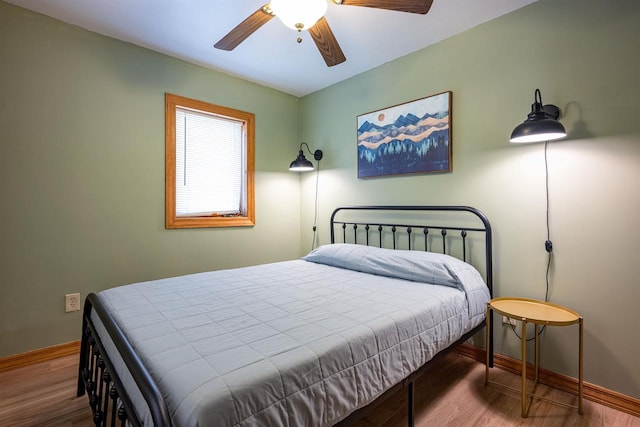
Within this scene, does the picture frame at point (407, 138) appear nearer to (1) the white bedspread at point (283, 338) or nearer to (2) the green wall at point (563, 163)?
(2) the green wall at point (563, 163)

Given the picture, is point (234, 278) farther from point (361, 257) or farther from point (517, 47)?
point (517, 47)

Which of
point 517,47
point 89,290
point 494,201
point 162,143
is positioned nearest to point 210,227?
point 162,143

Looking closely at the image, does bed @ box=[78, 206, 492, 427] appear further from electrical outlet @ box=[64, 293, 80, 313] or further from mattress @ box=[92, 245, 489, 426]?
electrical outlet @ box=[64, 293, 80, 313]

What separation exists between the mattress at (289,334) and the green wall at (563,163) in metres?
0.51

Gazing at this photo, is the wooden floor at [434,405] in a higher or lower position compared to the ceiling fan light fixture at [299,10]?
lower

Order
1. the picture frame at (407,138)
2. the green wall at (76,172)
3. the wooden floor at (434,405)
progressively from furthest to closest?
1. the picture frame at (407,138)
2. the green wall at (76,172)
3. the wooden floor at (434,405)

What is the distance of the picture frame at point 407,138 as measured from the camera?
8.03 ft

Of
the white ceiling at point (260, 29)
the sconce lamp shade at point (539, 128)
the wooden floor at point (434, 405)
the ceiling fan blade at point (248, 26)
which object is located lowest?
the wooden floor at point (434, 405)

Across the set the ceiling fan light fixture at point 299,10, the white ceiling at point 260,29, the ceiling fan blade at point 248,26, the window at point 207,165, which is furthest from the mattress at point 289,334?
the white ceiling at point 260,29

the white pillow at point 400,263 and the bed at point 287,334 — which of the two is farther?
the white pillow at point 400,263

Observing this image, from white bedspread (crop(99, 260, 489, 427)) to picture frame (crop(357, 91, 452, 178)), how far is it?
107 centimetres

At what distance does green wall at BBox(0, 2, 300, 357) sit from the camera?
Answer: 2105 millimetres

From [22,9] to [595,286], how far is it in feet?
13.7

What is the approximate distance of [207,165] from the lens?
307 cm
